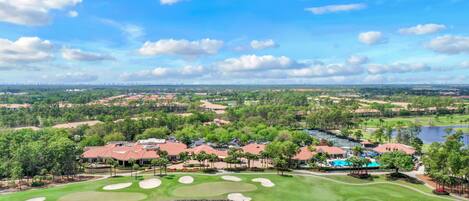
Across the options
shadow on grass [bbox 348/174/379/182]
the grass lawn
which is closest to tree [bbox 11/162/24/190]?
shadow on grass [bbox 348/174/379/182]

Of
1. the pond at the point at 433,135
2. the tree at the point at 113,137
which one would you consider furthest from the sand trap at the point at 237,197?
the pond at the point at 433,135

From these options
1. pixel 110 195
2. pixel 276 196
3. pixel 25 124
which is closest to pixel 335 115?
pixel 276 196

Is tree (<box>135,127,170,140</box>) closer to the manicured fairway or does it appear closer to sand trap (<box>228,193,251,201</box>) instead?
the manicured fairway

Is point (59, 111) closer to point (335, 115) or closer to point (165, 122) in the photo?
point (165, 122)

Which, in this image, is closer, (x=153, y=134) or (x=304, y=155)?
(x=304, y=155)

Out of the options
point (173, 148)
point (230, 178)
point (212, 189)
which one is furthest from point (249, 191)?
point (173, 148)

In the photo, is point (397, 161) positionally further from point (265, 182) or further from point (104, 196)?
point (104, 196)

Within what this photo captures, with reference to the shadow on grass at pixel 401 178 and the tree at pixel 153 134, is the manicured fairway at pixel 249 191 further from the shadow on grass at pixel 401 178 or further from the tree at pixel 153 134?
the tree at pixel 153 134
